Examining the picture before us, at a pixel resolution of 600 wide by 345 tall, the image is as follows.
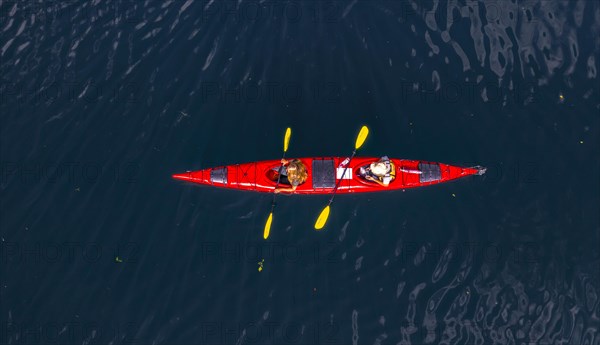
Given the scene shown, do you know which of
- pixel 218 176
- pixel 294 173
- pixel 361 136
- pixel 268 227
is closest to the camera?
A: pixel 268 227

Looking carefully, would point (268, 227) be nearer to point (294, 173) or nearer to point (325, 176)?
point (294, 173)

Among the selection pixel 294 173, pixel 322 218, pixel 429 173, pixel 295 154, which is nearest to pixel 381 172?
pixel 429 173

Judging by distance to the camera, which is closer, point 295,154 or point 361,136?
point 361,136

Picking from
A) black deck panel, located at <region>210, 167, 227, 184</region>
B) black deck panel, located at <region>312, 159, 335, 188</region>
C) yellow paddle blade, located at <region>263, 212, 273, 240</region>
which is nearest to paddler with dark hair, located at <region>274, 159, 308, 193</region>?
black deck panel, located at <region>312, 159, 335, 188</region>

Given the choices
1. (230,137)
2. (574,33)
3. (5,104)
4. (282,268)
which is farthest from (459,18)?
(5,104)

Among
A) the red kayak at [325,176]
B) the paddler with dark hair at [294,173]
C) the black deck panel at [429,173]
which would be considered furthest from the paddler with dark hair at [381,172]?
the paddler with dark hair at [294,173]

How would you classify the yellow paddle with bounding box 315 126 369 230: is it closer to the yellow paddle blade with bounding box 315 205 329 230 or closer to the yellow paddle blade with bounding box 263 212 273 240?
the yellow paddle blade with bounding box 315 205 329 230

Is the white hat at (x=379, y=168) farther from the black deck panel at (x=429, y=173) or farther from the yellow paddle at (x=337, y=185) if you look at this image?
the black deck panel at (x=429, y=173)

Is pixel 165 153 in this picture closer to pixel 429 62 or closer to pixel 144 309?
pixel 144 309
